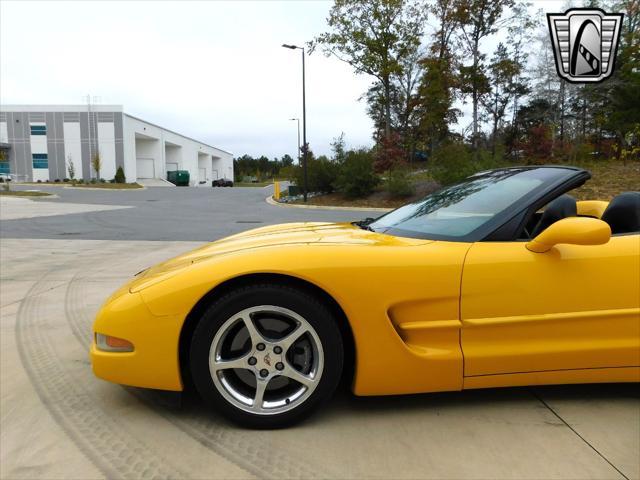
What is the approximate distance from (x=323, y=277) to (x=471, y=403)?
1010 mm

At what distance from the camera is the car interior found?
7.75 feet

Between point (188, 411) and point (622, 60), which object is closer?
point (188, 411)

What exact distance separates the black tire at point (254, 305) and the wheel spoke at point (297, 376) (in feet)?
0.14

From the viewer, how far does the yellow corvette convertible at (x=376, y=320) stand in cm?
199

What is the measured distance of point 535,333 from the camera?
207 cm

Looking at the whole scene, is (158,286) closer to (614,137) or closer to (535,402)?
(535,402)

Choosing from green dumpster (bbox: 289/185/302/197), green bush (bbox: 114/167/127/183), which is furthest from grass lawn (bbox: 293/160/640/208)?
green bush (bbox: 114/167/127/183)

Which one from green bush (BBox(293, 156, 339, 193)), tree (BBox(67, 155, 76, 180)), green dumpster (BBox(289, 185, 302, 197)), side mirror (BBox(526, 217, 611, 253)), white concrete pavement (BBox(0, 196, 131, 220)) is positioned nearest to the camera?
side mirror (BBox(526, 217, 611, 253))

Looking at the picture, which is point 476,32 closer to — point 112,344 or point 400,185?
point 400,185

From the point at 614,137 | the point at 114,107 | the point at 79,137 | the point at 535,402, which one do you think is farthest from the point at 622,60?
the point at 79,137

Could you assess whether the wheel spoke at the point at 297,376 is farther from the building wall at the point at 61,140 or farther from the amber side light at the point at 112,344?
the building wall at the point at 61,140

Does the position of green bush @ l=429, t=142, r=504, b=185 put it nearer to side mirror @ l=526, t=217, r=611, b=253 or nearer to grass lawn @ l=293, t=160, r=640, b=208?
grass lawn @ l=293, t=160, r=640, b=208

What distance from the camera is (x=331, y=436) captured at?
6.55ft

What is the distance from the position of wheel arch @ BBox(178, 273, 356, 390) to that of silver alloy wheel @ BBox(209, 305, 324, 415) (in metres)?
0.12
